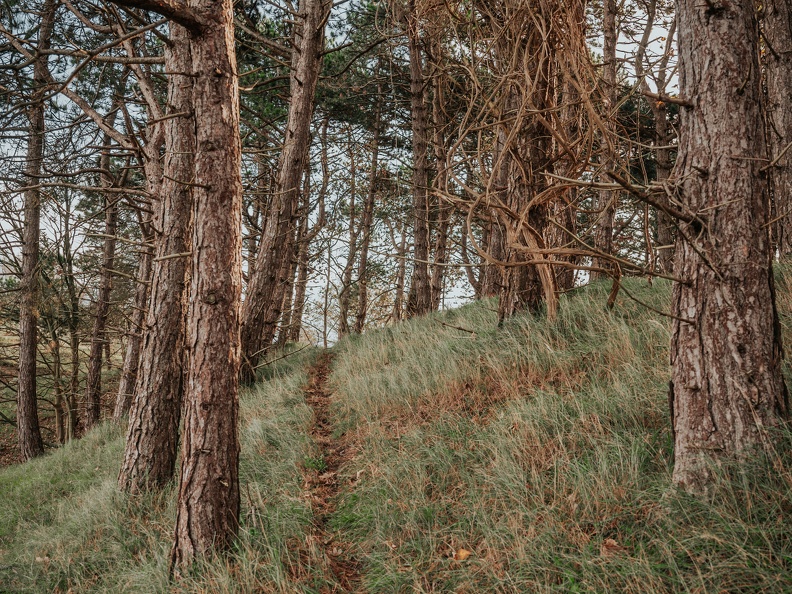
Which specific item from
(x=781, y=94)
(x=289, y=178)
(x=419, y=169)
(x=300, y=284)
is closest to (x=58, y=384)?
(x=300, y=284)

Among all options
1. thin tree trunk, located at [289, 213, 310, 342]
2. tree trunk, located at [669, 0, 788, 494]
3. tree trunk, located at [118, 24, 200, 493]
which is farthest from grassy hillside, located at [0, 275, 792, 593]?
thin tree trunk, located at [289, 213, 310, 342]

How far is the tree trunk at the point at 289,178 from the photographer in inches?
297

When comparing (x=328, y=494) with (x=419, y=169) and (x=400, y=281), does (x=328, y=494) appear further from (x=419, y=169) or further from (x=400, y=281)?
(x=400, y=281)

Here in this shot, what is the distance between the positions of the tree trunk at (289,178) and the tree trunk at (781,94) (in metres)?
6.43

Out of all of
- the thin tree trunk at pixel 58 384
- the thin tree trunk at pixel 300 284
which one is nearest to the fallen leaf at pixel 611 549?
the thin tree trunk at pixel 58 384

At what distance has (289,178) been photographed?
7.68 m

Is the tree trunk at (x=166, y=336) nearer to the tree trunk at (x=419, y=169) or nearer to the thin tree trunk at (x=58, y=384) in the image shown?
the tree trunk at (x=419, y=169)

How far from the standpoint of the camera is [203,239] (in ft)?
10.7

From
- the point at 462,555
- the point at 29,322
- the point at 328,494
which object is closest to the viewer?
the point at 462,555

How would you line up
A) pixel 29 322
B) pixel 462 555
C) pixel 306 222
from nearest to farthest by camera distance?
1. pixel 462 555
2. pixel 29 322
3. pixel 306 222

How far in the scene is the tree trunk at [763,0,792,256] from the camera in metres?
5.96

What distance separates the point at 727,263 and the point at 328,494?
3.39 metres

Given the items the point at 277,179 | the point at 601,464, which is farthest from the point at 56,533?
the point at 277,179

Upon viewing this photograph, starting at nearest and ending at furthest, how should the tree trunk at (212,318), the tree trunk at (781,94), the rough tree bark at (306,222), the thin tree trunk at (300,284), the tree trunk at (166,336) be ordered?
the tree trunk at (212,318) → the tree trunk at (166,336) → the tree trunk at (781,94) → the rough tree bark at (306,222) → the thin tree trunk at (300,284)
